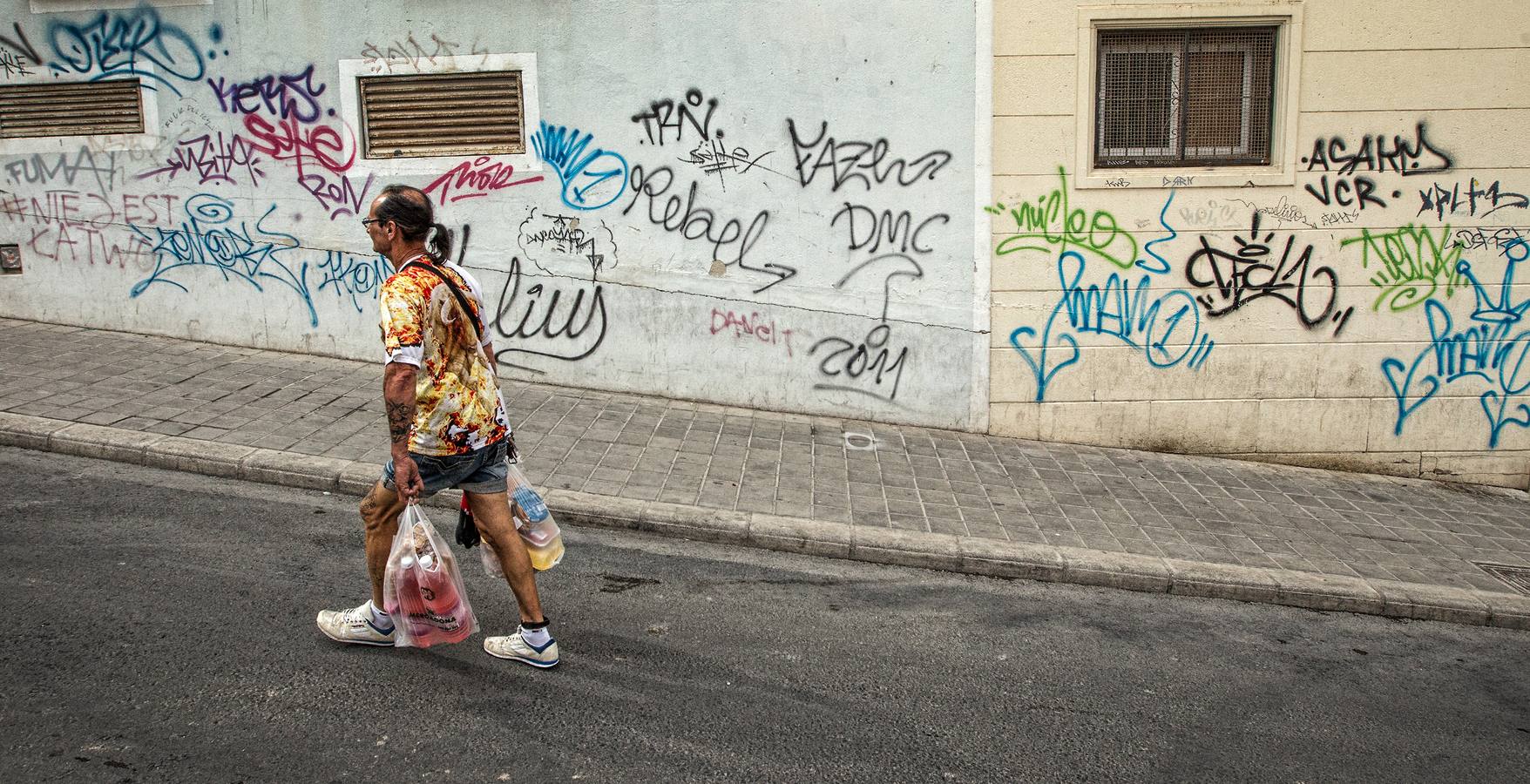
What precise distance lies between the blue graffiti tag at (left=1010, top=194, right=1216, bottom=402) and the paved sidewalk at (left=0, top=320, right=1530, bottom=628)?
27.0 inches

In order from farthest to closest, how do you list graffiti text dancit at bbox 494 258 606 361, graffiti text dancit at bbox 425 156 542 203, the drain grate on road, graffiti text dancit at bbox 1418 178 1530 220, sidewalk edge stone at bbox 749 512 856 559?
graffiti text dancit at bbox 494 258 606 361, graffiti text dancit at bbox 425 156 542 203, graffiti text dancit at bbox 1418 178 1530 220, the drain grate on road, sidewalk edge stone at bbox 749 512 856 559

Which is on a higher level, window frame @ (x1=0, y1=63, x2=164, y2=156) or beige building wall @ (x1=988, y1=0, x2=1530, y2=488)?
window frame @ (x1=0, y1=63, x2=164, y2=156)

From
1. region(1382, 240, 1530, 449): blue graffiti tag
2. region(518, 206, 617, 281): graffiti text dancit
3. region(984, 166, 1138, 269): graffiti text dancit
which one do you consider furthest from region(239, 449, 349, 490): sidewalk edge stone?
region(1382, 240, 1530, 449): blue graffiti tag

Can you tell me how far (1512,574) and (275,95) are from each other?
866cm

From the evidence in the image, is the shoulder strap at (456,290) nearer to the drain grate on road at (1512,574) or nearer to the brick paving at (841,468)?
the brick paving at (841,468)

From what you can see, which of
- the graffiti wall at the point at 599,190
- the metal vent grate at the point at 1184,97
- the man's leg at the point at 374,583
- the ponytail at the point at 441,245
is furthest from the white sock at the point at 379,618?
the metal vent grate at the point at 1184,97

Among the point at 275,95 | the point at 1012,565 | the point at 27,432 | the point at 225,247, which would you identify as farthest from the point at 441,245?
the point at 225,247

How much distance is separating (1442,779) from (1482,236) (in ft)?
18.7

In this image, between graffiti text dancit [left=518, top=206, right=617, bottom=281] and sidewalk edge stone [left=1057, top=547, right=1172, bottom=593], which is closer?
→ sidewalk edge stone [left=1057, top=547, right=1172, bottom=593]

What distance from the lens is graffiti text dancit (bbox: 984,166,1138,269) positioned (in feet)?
26.0

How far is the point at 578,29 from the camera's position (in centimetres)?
795

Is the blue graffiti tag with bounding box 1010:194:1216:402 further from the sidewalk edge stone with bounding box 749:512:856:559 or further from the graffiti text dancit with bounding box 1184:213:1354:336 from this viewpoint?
the sidewalk edge stone with bounding box 749:512:856:559

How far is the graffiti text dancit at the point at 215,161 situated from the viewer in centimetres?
833

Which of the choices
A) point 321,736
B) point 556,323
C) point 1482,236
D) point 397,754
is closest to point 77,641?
point 321,736
